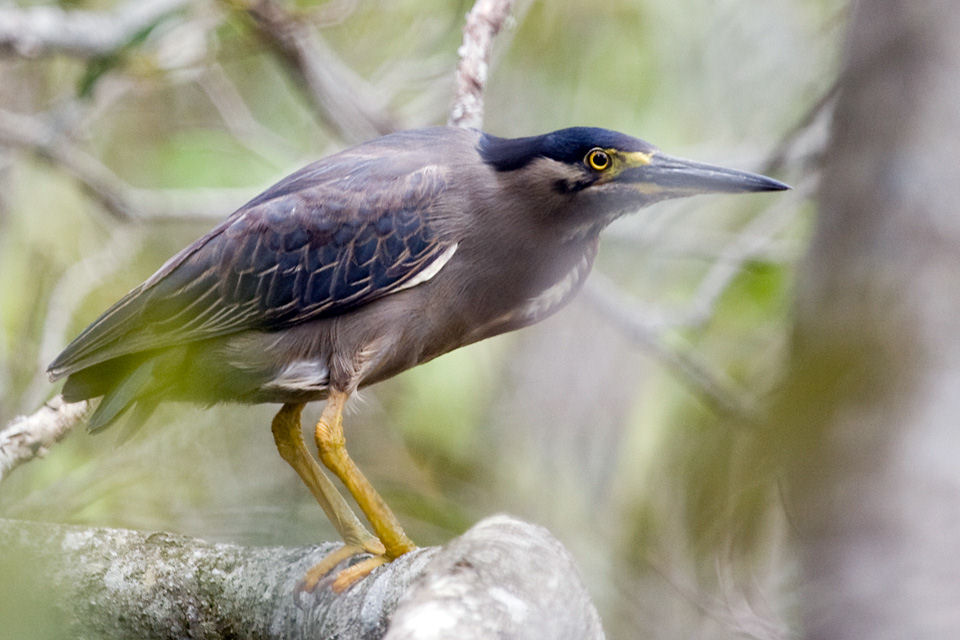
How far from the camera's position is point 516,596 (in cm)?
199

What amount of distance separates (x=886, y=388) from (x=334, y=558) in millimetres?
1782

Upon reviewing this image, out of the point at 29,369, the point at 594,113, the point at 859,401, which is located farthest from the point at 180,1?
the point at 859,401

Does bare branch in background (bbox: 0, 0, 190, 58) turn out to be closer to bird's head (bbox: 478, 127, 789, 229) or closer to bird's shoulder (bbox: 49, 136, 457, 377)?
bird's shoulder (bbox: 49, 136, 457, 377)

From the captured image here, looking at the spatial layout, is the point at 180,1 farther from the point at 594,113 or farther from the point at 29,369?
the point at 594,113

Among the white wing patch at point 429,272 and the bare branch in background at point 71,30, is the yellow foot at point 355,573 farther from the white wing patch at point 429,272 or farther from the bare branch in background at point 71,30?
the bare branch in background at point 71,30

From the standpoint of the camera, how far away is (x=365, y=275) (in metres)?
3.39

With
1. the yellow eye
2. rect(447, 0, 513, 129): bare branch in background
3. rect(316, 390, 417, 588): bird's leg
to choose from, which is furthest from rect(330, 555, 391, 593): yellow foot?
rect(447, 0, 513, 129): bare branch in background

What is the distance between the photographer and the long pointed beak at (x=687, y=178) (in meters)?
3.20

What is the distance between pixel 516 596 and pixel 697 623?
11.1ft

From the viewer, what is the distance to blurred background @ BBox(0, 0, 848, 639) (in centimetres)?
445

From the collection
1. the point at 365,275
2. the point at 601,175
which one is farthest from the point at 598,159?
the point at 365,275

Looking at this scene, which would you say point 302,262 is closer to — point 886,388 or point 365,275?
point 365,275

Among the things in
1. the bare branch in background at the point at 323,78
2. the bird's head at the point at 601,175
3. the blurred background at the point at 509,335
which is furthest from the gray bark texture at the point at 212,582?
the bare branch in background at the point at 323,78

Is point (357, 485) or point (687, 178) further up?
point (687, 178)
